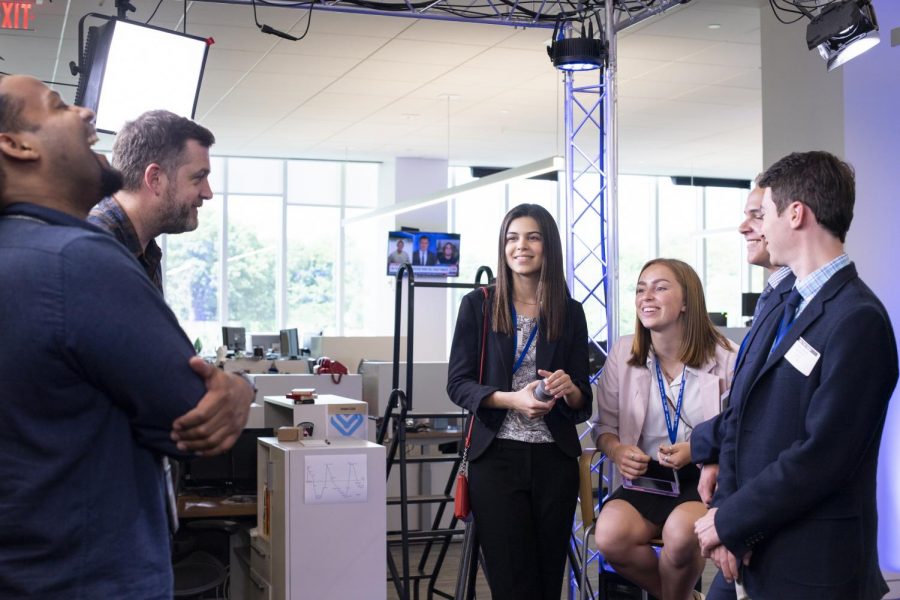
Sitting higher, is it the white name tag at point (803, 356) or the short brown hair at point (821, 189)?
the short brown hair at point (821, 189)

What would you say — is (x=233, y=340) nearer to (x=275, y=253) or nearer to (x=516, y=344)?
(x=275, y=253)

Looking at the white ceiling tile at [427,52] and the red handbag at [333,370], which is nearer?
the red handbag at [333,370]

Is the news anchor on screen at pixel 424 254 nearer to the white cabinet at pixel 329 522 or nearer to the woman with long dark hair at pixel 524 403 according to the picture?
the white cabinet at pixel 329 522

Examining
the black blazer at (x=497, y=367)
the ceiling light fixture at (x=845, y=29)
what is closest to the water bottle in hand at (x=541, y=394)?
the black blazer at (x=497, y=367)

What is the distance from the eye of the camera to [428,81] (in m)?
8.98

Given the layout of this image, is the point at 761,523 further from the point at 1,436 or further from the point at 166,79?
the point at 166,79

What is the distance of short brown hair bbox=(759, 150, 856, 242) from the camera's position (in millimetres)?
2041

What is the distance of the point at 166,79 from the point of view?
4.60 meters

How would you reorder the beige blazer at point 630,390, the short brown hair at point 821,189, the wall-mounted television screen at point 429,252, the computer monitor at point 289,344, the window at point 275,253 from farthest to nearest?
the window at point 275,253
the wall-mounted television screen at point 429,252
the computer monitor at point 289,344
the beige blazer at point 630,390
the short brown hair at point 821,189

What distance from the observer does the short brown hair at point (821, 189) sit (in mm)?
2041

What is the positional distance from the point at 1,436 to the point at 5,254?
23cm

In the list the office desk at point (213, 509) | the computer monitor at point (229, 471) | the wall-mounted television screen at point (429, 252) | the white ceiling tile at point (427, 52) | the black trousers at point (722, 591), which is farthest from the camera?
the wall-mounted television screen at point (429, 252)

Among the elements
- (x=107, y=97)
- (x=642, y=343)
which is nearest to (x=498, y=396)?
(x=642, y=343)

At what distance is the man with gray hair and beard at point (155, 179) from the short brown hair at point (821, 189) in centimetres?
120
